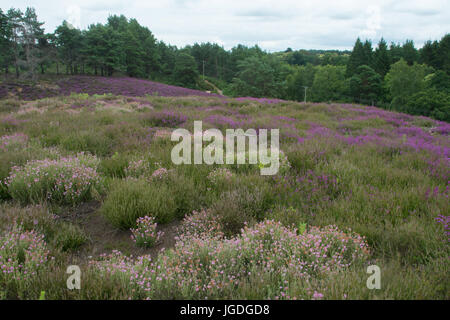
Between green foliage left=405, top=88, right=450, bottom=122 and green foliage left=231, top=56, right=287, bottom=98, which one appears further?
green foliage left=231, top=56, right=287, bottom=98

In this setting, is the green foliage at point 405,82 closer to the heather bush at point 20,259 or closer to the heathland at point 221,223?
the heathland at point 221,223

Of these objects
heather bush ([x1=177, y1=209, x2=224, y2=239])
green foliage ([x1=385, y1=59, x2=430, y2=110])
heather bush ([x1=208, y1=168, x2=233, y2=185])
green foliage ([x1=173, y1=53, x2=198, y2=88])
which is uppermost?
green foliage ([x1=173, y1=53, x2=198, y2=88])

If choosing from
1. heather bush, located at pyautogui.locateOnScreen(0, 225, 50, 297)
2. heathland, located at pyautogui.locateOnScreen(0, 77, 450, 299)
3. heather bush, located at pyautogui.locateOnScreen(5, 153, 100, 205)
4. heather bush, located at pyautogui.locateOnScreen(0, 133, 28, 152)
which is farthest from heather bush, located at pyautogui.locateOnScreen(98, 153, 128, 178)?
heather bush, located at pyautogui.locateOnScreen(0, 225, 50, 297)

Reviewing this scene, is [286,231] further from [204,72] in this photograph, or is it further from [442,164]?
[204,72]

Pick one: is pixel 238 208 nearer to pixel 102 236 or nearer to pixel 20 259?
pixel 102 236

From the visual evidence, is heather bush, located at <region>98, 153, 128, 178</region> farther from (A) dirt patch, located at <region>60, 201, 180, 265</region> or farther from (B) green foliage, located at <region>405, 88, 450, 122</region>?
(B) green foliage, located at <region>405, 88, 450, 122</region>

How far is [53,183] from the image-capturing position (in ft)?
14.9

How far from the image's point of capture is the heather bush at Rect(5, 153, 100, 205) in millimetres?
4321

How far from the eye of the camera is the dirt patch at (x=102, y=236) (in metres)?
3.33

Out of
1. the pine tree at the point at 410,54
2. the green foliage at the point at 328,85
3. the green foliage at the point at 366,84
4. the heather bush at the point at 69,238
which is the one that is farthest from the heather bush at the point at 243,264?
the pine tree at the point at 410,54

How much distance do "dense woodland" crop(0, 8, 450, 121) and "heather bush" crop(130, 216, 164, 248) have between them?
131 ft
